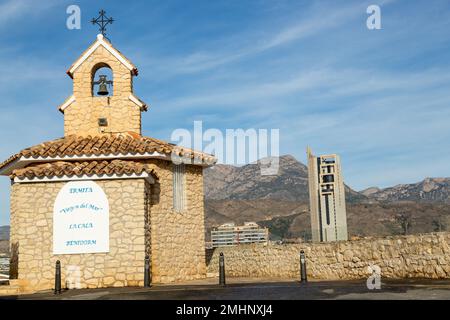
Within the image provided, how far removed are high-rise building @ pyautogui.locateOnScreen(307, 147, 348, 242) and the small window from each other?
2352 inches

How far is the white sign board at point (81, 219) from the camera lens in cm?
1761

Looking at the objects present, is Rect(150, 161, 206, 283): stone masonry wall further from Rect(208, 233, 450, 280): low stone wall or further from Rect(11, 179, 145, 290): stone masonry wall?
Rect(208, 233, 450, 280): low stone wall

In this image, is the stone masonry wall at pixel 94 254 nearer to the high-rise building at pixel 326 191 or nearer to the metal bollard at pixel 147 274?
the metal bollard at pixel 147 274

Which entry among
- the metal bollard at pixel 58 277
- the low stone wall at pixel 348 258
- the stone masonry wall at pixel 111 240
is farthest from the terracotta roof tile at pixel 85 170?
the low stone wall at pixel 348 258

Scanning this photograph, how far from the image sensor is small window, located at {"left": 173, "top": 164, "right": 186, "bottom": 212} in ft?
68.6

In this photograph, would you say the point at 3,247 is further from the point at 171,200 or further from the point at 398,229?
the point at 171,200

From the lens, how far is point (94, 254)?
1752 centimetres

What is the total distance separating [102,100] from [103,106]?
0.27 metres

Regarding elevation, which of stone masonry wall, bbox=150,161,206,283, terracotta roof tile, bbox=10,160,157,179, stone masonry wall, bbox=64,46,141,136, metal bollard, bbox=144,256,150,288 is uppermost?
stone masonry wall, bbox=64,46,141,136

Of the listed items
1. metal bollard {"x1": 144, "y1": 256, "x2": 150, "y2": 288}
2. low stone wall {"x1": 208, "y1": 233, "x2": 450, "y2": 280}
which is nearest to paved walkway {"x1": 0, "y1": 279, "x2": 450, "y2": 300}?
metal bollard {"x1": 144, "y1": 256, "x2": 150, "y2": 288}

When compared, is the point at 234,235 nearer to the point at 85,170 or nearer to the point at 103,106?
the point at 103,106

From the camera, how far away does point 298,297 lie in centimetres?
1206

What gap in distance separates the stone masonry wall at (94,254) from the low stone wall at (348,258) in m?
7.35

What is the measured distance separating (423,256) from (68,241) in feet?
37.5
